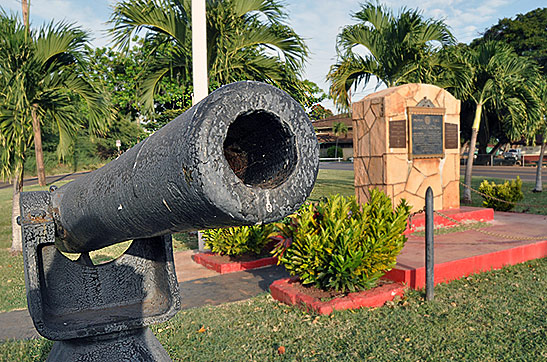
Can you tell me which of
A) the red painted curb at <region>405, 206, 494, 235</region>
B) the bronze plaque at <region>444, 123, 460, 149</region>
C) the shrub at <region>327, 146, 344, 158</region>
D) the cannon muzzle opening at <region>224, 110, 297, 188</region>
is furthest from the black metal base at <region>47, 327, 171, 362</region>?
the shrub at <region>327, 146, 344, 158</region>

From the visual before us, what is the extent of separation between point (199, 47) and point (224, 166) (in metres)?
6.39

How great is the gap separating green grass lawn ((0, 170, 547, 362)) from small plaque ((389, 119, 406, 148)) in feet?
11.0

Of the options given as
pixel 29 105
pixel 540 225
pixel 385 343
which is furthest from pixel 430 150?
pixel 29 105

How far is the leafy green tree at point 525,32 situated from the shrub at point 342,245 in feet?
94.9

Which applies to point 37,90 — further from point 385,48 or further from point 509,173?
point 509,173

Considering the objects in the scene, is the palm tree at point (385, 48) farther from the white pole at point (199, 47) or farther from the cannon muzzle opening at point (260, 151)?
the cannon muzzle opening at point (260, 151)

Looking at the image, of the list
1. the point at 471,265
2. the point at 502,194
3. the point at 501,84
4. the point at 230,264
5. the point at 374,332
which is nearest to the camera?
the point at 374,332

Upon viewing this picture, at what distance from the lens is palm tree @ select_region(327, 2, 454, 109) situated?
10180 mm

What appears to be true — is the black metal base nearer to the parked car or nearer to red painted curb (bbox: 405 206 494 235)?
red painted curb (bbox: 405 206 494 235)

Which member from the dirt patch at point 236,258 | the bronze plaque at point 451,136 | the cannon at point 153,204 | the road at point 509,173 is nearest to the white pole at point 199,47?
the dirt patch at point 236,258

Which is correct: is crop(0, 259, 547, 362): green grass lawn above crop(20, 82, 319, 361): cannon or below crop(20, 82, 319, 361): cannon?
below

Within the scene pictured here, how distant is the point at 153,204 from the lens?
3.76 ft

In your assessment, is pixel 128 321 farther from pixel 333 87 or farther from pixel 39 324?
pixel 333 87

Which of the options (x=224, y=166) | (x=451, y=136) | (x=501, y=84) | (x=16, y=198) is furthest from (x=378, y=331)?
(x=501, y=84)
